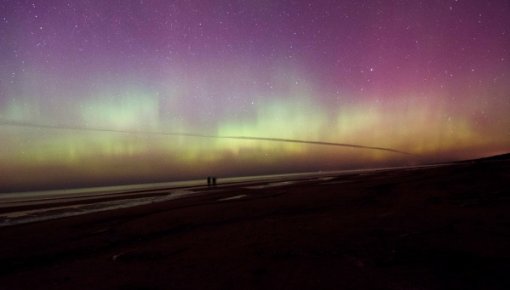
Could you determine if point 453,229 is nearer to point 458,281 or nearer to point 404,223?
point 404,223

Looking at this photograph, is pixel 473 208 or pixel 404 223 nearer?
pixel 404 223

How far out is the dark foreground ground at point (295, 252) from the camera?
5211 mm

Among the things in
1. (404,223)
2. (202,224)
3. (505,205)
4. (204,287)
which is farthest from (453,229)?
(202,224)

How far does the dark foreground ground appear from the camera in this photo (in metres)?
5.21

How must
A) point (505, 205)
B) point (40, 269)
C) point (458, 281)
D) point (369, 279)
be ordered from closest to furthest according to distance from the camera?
1. point (458, 281)
2. point (369, 279)
3. point (40, 269)
4. point (505, 205)

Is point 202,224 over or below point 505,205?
below

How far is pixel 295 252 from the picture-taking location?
690 cm

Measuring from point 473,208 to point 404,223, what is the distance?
322 centimetres

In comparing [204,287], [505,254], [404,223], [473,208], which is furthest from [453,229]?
[204,287]

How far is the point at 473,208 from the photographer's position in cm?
1005

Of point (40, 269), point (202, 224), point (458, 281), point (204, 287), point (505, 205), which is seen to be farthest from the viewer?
point (202, 224)

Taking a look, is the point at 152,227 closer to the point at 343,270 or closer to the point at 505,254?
the point at 343,270

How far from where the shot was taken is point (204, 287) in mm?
5406

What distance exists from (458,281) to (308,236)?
404cm
